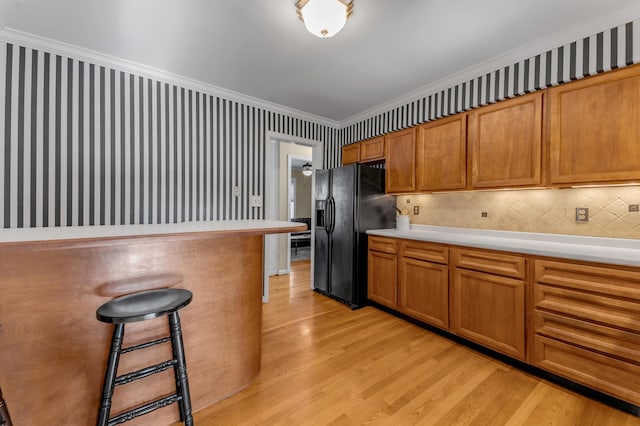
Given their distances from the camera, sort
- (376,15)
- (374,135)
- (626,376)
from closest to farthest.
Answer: (626,376) → (376,15) → (374,135)

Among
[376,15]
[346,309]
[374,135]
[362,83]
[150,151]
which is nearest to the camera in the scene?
[376,15]

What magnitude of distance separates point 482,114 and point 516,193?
2.73ft

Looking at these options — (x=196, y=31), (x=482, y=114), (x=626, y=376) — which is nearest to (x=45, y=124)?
(x=196, y=31)

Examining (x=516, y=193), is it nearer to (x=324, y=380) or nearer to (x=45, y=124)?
(x=324, y=380)

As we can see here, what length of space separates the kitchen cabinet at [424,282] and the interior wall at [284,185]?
2.51 metres

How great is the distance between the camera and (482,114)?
2529 mm

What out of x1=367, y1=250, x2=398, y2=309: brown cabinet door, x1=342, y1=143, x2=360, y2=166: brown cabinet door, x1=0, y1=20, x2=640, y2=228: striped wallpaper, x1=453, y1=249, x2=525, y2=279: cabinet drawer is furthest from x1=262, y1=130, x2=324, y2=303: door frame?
x1=453, y1=249, x2=525, y2=279: cabinet drawer

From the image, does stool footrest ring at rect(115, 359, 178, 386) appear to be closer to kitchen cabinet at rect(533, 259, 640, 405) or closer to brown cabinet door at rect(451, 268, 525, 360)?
brown cabinet door at rect(451, 268, 525, 360)

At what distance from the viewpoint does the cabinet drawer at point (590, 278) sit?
5.20 feet

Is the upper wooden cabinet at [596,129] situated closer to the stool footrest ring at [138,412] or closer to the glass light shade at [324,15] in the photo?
the glass light shade at [324,15]

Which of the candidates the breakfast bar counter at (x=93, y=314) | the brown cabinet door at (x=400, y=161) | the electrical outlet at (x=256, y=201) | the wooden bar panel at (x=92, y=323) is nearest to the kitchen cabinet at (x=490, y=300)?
the brown cabinet door at (x=400, y=161)

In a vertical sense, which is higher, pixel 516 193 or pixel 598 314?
pixel 516 193

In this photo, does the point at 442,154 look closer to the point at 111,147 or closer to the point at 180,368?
the point at 180,368

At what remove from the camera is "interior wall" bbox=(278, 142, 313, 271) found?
4.89 meters
